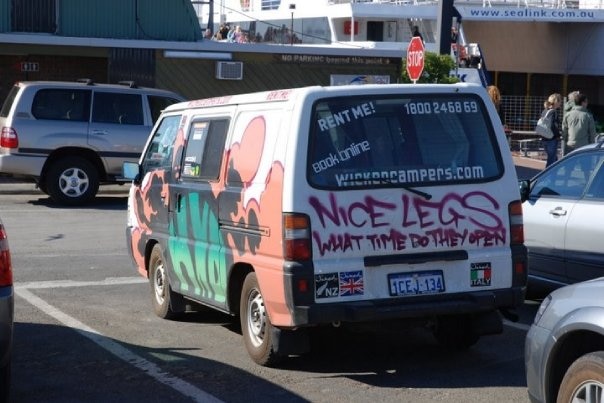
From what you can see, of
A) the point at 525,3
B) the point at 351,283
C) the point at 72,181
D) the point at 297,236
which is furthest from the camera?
the point at 525,3

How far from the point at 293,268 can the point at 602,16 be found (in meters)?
39.5

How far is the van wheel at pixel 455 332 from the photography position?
791 cm

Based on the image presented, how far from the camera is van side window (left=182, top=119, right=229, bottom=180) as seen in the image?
8.04 metres

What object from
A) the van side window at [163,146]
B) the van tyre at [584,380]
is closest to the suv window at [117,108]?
the van side window at [163,146]

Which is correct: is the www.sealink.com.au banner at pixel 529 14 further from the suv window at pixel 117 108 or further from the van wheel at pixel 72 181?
the van wheel at pixel 72 181

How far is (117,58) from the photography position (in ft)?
76.6

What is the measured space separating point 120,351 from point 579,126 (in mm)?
11466

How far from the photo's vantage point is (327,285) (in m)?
6.89

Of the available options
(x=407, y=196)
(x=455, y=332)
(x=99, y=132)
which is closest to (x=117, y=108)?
(x=99, y=132)

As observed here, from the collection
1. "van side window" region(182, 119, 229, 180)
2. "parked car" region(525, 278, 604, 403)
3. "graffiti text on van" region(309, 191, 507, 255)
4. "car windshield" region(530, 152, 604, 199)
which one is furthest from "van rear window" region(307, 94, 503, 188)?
"car windshield" region(530, 152, 604, 199)

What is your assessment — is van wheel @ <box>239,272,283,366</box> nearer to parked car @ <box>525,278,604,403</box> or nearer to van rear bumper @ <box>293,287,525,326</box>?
van rear bumper @ <box>293,287,525,326</box>

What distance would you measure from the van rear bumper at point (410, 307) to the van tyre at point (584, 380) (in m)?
1.86

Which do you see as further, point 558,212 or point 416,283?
point 558,212

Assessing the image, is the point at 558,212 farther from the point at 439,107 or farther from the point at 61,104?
the point at 61,104
